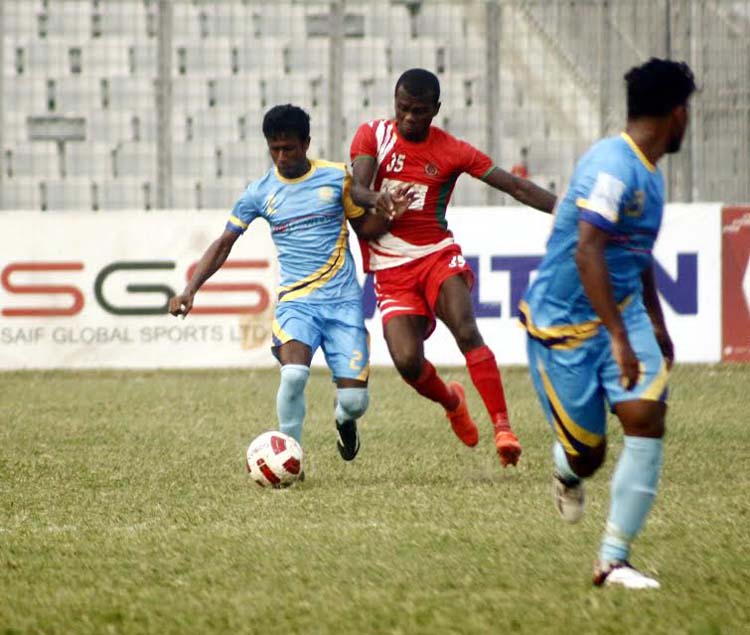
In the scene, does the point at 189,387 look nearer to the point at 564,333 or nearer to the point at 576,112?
the point at 576,112

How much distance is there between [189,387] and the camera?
49.9 ft

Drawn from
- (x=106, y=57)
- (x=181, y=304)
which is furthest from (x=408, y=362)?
(x=106, y=57)

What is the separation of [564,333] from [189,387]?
967 centimetres

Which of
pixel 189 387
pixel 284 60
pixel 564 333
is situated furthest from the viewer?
pixel 284 60

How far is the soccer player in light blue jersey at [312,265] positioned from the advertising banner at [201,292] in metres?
7.37

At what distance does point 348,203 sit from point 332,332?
2.44ft

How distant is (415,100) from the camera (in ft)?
28.8

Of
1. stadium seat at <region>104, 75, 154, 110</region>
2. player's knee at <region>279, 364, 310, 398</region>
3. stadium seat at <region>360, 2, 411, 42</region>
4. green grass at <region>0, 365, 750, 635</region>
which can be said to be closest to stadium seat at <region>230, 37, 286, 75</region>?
stadium seat at <region>104, 75, 154, 110</region>

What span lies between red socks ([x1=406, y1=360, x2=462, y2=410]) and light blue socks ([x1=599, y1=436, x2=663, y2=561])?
3.61 m

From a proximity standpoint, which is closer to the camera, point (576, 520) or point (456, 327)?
point (576, 520)

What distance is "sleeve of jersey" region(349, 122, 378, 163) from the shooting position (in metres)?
9.02

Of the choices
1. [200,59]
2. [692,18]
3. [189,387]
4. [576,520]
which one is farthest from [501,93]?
[576,520]

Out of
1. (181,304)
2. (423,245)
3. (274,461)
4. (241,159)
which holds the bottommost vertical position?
(274,461)

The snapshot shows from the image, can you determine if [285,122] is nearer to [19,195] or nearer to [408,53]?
[19,195]
